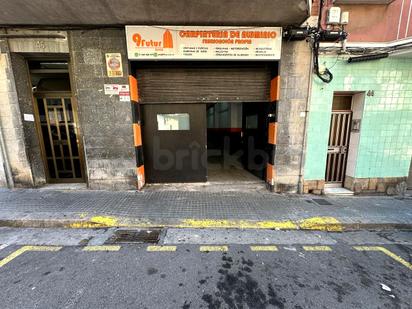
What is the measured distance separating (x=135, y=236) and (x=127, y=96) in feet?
11.3

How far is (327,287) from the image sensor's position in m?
2.49

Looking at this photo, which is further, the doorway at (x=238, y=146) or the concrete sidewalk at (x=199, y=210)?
the doorway at (x=238, y=146)

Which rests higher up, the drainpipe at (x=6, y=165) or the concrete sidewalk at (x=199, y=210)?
the drainpipe at (x=6, y=165)

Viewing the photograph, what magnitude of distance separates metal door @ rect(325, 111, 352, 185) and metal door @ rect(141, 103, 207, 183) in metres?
3.68

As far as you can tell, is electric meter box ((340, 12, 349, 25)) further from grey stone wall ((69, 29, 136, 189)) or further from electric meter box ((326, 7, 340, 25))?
grey stone wall ((69, 29, 136, 189))

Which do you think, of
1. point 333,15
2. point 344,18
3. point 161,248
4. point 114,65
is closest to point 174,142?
point 114,65

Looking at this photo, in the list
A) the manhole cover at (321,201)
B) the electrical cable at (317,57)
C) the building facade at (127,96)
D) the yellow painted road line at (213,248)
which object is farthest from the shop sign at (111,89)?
the manhole cover at (321,201)

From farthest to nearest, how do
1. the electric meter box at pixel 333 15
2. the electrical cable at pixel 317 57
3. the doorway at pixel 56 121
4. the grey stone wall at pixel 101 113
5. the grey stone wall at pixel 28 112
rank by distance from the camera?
the doorway at pixel 56 121
the grey stone wall at pixel 28 112
the grey stone wall at pixel 101 113
the electrical cable at pixel 317 57
the electric meter box at pixel 333 15

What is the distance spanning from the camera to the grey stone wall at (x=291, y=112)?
4953 mm

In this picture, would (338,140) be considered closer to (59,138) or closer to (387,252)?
(387,252)

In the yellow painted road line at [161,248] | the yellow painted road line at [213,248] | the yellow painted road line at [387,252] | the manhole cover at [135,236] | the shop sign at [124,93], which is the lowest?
the yellow painted road line at [387,252]

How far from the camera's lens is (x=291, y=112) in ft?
17.0

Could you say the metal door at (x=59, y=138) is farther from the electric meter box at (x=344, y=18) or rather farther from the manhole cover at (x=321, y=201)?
the electric meter box at (x=344, y=18)

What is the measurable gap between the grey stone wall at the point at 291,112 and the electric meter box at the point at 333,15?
0.64 metres
